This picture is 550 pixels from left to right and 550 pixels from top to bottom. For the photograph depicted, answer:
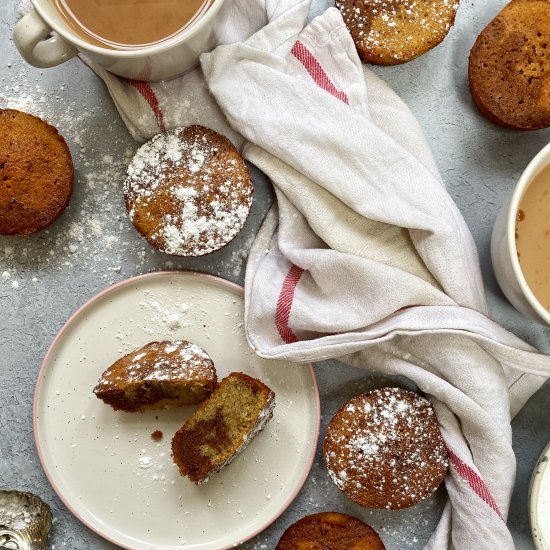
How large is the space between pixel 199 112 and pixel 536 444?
113cm

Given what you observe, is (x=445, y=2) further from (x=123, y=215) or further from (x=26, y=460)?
(x=26, y=460)

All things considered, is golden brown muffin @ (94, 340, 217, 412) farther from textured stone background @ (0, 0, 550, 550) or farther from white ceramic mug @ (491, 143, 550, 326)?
white ceramic mug @ (491, 143, 550, 326)

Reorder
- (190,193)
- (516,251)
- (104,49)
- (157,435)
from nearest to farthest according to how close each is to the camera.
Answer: (104,49)
(516,251)
(190,193)
(157,435)

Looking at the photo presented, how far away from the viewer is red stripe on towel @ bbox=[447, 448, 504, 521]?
166cm

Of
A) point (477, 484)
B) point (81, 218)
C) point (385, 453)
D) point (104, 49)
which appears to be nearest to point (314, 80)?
point (104, 49)

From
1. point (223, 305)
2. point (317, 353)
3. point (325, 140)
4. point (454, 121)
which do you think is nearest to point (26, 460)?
point (223, 305)

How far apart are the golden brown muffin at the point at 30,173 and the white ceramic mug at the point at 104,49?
0.73ft

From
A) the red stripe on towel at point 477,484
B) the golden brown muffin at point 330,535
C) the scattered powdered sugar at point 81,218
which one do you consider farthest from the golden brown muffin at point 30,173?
the red stripe on towel at point 477,484

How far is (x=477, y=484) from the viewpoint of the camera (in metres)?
1.66

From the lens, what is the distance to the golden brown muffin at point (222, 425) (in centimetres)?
161

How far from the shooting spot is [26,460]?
5.81ft

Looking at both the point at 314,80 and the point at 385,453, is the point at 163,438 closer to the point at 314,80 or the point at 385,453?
the point at 385,453

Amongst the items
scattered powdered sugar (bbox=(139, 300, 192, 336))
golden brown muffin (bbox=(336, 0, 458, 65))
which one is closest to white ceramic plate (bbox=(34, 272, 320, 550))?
scattered powdered sugar (bbox=(139, 300, 192, 336))

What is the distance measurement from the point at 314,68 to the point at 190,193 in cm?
41
